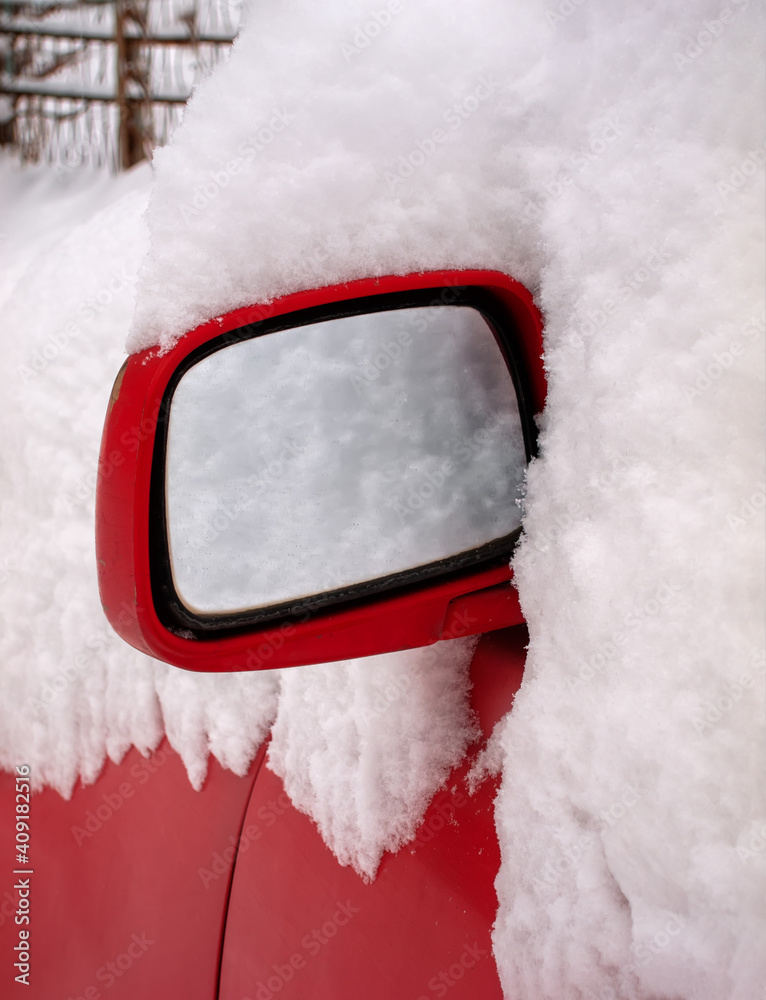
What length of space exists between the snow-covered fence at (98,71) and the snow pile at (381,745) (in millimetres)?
6260

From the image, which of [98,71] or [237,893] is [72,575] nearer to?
[237,893]

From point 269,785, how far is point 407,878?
0.35 metres

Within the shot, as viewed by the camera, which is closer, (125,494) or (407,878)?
(125,494)

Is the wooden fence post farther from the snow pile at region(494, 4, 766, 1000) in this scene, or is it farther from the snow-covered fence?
the snow pile at region(494, 4, 766, 1000)

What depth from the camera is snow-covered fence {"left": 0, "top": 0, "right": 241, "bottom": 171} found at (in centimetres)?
631

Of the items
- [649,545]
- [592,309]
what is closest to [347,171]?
[592,309]

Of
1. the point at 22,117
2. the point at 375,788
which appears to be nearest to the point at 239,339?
the point at 375,788

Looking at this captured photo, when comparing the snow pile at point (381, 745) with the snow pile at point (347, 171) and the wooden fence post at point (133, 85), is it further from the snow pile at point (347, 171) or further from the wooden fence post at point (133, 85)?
the wooden fence post at point (133, 85)

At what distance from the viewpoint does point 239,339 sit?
87 centimetres

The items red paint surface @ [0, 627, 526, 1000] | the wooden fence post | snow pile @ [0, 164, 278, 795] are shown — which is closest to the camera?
red paint surface @ [0, 627, 526, 1000]

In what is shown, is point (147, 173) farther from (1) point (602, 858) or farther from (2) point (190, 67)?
(1) point (602, 858)

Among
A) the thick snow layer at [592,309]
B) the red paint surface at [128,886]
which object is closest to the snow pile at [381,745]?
the thick snow layer at [592,309]

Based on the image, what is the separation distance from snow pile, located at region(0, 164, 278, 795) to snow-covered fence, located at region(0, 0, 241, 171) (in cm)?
470

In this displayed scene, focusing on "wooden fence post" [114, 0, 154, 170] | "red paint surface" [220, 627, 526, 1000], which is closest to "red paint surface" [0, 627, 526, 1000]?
"red paint surface" [220, 627, 526, 1000]
